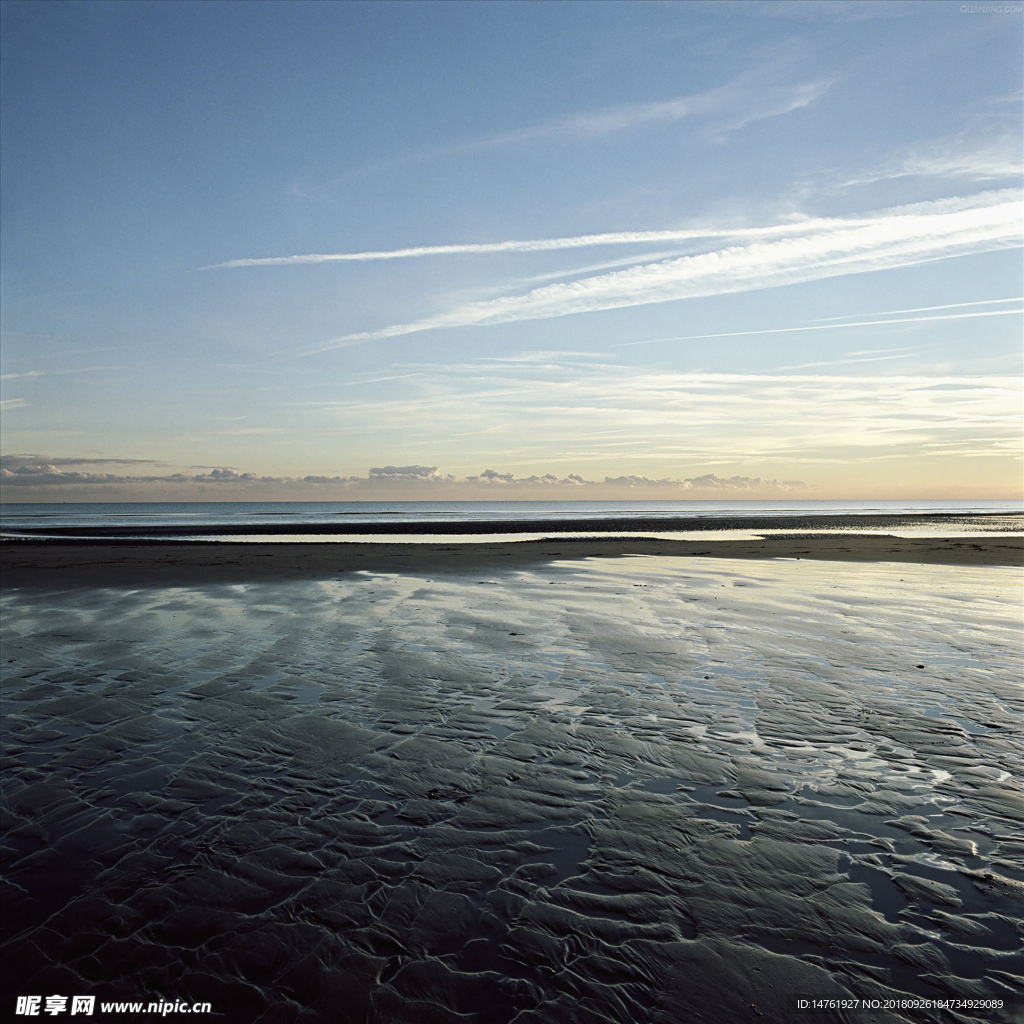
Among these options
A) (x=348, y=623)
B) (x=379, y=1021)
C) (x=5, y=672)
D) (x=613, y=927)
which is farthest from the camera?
(x=348, y=623)

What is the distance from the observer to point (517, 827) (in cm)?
555

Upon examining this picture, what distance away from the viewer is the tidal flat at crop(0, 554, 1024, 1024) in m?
3.83

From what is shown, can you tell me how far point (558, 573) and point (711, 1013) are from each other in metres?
20.3

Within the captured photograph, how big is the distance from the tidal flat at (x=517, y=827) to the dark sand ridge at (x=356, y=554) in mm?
11831

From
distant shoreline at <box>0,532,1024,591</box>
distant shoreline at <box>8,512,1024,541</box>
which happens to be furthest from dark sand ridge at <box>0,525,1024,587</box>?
distant shoreline at <box>8,512,1024,541</box>

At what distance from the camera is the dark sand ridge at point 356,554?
76.5 ft

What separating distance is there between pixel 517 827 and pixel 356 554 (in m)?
27.0

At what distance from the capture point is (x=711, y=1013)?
3.57 metres

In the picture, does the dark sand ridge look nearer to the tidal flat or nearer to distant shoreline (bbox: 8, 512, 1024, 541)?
distant shoreline (bbox: 8, 512, 1024, 541)

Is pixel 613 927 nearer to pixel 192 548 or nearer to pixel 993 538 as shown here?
pixel 192 548

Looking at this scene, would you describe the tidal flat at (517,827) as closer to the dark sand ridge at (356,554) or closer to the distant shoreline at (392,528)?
the dark sand ridge at (356,554)

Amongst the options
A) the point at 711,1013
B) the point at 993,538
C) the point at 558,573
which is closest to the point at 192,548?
the point at 558,573

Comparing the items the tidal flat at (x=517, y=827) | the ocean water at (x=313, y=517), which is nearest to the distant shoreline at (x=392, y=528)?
the ocean water at (x=313, y=517)

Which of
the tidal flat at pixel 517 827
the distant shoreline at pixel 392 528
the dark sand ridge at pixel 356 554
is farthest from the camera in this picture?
the distant shoreline at pixel 392 528
